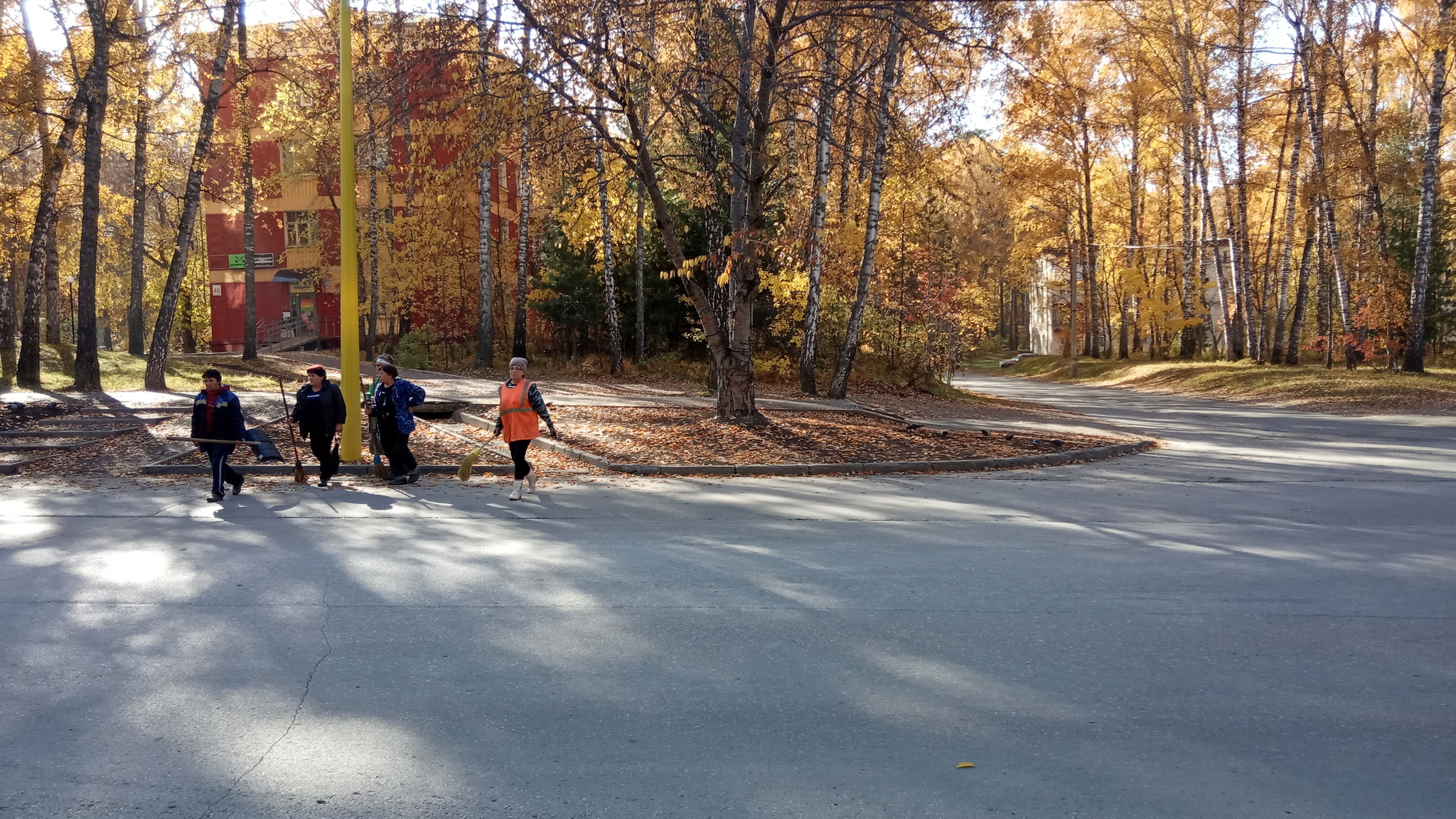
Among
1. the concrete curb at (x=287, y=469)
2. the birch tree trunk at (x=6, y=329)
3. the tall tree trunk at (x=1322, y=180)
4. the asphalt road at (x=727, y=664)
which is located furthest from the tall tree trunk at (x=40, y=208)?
the tall tree trunk at (x=1322, y=180)

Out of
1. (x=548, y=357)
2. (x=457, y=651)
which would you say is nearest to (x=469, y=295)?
(x=548, y=357)

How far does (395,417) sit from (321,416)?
2.92 feet

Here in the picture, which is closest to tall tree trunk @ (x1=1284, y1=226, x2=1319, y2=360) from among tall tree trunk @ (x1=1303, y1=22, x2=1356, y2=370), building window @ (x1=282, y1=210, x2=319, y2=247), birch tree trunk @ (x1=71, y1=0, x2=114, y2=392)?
tall tree trunk @ (x1=1303, y1=22, x2=1356, y2=370)

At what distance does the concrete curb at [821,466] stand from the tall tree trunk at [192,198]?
1190 centimetres

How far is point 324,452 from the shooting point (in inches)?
454

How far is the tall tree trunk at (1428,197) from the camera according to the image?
25.1 m

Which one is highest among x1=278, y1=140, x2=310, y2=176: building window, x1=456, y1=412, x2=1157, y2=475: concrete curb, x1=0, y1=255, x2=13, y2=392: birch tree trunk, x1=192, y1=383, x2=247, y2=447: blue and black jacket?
x1=278, y1=140, x2=310, y2=176: building window

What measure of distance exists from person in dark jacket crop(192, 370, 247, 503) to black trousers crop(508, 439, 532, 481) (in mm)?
3068

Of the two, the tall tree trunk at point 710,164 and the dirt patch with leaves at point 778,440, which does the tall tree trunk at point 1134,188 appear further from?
the dirt patch with leaves at point 778,440

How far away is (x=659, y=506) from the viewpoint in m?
10.2

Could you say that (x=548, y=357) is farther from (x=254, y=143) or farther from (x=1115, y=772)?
(x=1115, y=772)

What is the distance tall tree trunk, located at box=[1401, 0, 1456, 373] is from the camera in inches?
987

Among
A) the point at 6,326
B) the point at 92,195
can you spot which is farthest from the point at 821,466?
the point at 6,326

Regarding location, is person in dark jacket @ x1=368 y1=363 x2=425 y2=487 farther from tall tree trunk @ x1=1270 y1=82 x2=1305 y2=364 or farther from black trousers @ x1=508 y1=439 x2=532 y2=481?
tall tree trunk @ x1=1270 y1=82 x2=1305 y2=364
